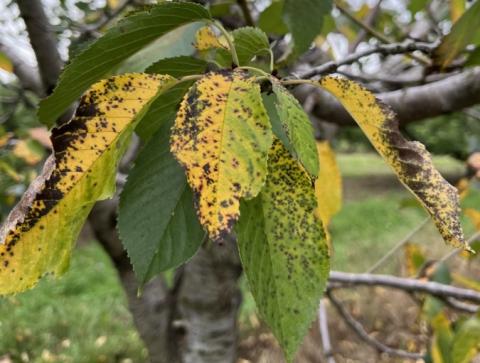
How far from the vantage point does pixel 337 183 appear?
98 cm

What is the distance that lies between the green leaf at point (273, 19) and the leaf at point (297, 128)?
0.59 m

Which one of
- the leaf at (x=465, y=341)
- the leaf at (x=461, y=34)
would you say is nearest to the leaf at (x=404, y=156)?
the leaf at (x=461, y=34)

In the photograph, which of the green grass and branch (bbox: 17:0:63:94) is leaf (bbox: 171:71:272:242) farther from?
the green grass

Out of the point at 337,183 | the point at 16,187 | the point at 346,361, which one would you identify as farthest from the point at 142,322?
the point at 346,361

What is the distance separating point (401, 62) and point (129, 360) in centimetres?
233

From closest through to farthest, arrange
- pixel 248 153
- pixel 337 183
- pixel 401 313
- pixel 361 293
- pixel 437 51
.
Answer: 1. pixel 248 153
2. pixel 437 51
3. pixel 337 183
4. pixel 401 313
5. pixel 361 293

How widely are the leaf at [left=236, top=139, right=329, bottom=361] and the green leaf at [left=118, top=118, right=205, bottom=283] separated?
0.08m

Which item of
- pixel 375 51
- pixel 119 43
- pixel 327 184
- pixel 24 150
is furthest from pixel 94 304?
pixel 119 43

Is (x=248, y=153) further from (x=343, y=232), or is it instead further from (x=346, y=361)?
(x=343, y=232)

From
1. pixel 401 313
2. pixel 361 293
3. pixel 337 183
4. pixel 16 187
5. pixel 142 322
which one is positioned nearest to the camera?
pixel 337 183

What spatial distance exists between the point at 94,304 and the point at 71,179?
3.82 m

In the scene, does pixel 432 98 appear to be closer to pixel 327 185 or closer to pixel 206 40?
pixel 327 185

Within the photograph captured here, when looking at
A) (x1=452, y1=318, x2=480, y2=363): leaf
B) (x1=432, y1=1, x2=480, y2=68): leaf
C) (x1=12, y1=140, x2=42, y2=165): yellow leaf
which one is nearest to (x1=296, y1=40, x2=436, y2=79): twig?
(x1=432, y1=1, x2=480, y2=68): leaf

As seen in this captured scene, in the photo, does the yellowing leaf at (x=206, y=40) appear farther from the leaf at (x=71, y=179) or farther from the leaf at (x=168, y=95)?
the leaf at (x=71, y=179)
